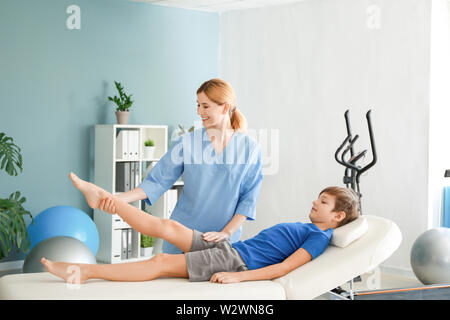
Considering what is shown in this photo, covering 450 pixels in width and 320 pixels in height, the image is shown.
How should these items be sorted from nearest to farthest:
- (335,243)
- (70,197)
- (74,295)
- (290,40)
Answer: (74,295) < (335,243) < (70,197) < (290,40)

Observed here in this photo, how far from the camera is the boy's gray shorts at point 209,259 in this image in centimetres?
224

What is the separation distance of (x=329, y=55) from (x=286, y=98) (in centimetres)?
55

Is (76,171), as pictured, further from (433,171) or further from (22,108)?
(433,171)

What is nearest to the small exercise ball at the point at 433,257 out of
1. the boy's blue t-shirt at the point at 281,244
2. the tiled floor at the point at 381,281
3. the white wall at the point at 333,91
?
the tiled floor at the point at 381,281

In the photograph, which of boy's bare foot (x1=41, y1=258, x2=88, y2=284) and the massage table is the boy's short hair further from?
boy's bare foot (x1=41, y1=258, x2=88, y2=284)

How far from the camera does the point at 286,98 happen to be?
5.11 meters

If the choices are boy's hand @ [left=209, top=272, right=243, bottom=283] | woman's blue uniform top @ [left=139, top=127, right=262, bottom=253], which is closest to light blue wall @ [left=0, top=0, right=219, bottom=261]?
woman's blue uniform top @ [left=139, top=127, right=262, bottom=253]

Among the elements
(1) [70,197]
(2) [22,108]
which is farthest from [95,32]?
(1) [70,197]

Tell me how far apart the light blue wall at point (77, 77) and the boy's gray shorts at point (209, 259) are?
2461mm

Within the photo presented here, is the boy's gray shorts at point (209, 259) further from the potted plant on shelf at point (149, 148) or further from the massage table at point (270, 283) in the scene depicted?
the potted plant on shelf at point (149, 148)

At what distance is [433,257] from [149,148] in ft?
7.53

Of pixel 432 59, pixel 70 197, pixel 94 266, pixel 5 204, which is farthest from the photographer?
pixel 70 197

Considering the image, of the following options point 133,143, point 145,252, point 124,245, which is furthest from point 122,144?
point 145,252

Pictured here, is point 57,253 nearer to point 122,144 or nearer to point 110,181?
point 110,181
